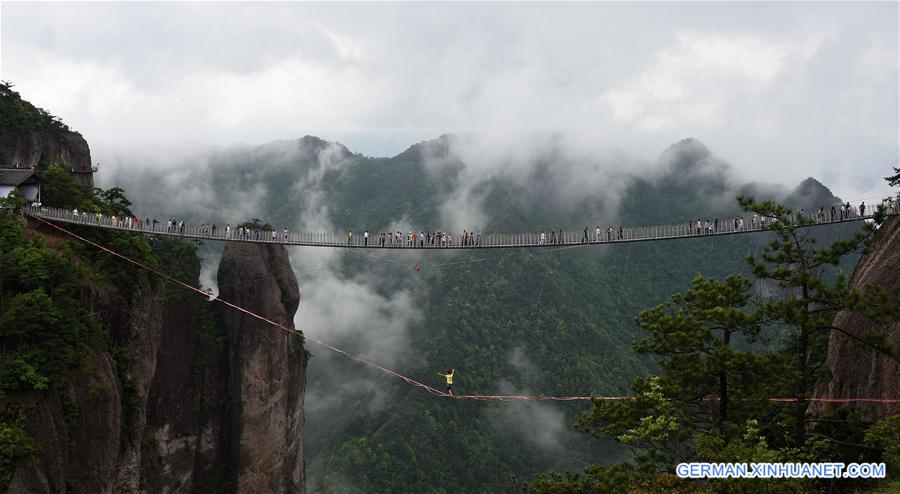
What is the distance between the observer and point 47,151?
40.9m

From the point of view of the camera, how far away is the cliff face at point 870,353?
20.3m

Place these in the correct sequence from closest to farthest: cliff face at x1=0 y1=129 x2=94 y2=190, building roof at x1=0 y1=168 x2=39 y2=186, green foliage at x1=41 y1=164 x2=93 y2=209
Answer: building roof at x1=0 y1=168 x2=39 y2=186 < green foliage at x1=41 y1=164 x2=93 y2=209 < cliff face at x1=0 y1=129 x2=94 y2=190

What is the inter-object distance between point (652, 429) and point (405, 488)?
174 feet

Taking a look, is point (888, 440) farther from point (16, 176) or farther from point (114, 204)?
point (16, 176)

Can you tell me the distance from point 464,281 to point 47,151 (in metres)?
71.4

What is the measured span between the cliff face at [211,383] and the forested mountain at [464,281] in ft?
87.4

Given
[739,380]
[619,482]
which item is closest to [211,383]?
[619,482]

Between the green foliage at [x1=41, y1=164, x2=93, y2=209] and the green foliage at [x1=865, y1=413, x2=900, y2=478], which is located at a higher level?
the green foliage at [x1=41, y1=164, x2=93, y2=209]

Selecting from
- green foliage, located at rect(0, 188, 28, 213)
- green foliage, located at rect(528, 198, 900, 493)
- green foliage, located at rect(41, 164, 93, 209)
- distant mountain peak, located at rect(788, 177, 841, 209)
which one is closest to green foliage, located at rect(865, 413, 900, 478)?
green foliage, located at rect(528, 198, 900, 493)

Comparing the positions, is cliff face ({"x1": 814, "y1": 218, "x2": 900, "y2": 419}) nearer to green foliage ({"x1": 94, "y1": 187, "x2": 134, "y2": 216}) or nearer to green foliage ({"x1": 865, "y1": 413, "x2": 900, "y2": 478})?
green foliage ({"x1": 865, "y1": 413, "x2": 900, "y2": 478})

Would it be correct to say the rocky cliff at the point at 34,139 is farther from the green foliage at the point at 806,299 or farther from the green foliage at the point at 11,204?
the green foliage at the point at 806,299

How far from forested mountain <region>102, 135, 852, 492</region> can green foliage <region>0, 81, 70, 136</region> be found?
140 ft

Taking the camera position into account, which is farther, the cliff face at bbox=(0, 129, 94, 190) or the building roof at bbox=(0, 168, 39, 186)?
the cliff face at bbox=(0, 129, 94, 190)

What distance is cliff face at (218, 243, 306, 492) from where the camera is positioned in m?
39.7
